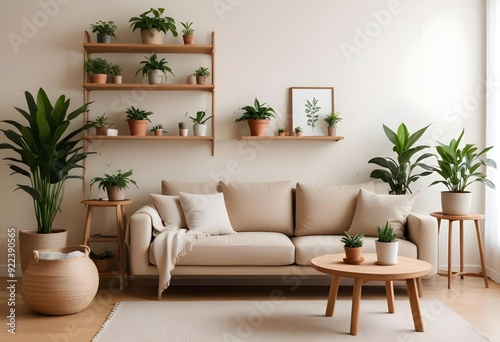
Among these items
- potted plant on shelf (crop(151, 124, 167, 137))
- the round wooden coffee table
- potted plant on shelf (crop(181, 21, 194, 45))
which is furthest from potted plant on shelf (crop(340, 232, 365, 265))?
potted plant on shelf (crop(181, 21, 194, 45))

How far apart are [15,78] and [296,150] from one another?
8.53ft

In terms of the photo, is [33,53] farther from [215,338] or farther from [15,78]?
[215,338]

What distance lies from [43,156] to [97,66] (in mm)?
945

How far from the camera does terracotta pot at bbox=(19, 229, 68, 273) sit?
14.7 feet

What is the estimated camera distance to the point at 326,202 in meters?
4.79

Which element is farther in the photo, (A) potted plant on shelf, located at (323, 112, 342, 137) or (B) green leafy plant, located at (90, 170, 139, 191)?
(A) potted plant on shelf, located at (323, 112, 342, 137)

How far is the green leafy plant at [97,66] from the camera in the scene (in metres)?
4.91

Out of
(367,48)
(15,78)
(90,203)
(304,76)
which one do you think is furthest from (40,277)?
(367,48)

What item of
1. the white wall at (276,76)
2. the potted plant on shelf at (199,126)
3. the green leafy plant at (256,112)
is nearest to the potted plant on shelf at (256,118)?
the green leafy plant at (256,112)

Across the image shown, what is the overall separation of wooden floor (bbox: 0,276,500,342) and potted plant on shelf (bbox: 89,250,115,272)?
0.14 metres

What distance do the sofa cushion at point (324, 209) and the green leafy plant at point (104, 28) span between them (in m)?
2.16

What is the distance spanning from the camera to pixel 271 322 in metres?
3.66

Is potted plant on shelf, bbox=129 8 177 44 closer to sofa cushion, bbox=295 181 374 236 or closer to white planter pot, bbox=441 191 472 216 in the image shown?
sofa cushion, bbox=295 181 374 236

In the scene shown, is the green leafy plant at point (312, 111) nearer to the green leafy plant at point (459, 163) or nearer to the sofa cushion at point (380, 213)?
the sofa cushion at point (380, 213)
